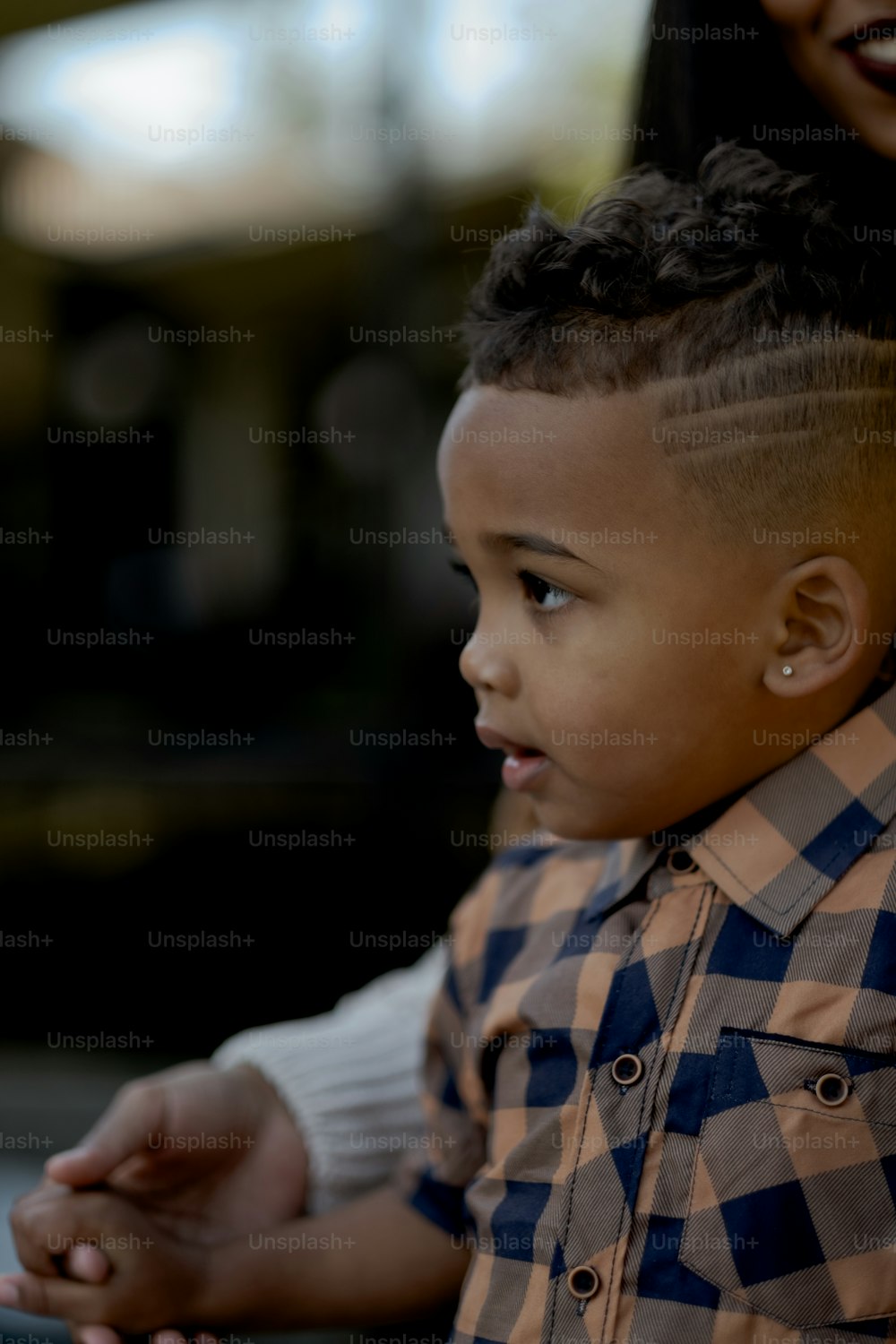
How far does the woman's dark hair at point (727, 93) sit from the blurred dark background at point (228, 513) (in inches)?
76.3

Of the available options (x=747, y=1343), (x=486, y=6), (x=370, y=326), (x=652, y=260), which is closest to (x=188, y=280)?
(x=370, y=326)

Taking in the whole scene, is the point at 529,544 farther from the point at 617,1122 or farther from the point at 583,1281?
the point at 583,1281

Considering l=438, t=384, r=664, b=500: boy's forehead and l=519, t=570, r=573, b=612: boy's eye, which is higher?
l=438, t=384, r=664, b=500: boy's forehead

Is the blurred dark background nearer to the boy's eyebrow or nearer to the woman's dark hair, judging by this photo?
the woman's dark hair

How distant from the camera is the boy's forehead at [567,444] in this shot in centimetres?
90

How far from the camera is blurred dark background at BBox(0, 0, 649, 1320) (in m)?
3.16

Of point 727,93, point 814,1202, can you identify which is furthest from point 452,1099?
point 727,93

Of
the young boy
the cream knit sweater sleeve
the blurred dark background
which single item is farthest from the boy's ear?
the blurred dark background

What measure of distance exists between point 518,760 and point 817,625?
256mm

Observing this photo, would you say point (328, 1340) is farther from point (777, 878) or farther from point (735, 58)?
point (735, 58)

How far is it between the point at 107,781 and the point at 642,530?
2825mm

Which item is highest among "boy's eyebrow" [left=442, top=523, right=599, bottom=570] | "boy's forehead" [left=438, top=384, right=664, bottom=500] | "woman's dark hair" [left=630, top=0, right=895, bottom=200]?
"woman's dark hair" [left=630, top=0, right=895, bottom=200]

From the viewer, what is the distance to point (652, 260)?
91 centimetres

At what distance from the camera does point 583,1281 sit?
34.2 inches
